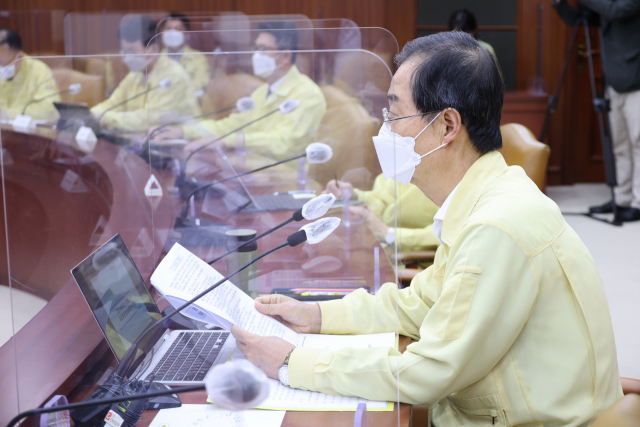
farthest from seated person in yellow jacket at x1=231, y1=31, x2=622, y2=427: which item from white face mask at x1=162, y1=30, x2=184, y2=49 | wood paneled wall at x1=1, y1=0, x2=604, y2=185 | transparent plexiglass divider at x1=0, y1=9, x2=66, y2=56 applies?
transparent plexiglass divider at x1=0, y1=9, x2=66, y2=56

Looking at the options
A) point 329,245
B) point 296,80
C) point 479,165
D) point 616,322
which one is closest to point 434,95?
point 479,165

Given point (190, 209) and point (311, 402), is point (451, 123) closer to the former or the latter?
point (311, 402)

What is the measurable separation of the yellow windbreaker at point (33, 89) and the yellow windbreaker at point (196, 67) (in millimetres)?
587

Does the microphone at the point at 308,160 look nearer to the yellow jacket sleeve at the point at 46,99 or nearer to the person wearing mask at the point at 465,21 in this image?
the yellow jacket sleeve at the point at 46,99

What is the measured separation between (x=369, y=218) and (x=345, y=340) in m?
0.74

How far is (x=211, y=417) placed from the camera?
88cm

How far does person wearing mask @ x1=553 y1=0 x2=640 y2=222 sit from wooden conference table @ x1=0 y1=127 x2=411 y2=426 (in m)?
3.07

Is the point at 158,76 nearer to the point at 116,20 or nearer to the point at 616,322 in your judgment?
the point at 616,322

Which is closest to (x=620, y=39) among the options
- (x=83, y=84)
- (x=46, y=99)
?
(x=83, y=84)

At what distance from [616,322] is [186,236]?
1948mm

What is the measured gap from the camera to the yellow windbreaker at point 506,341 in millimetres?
913

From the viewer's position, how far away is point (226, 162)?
85.3 inches

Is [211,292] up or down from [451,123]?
down

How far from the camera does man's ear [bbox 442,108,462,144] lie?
3.69 feet
